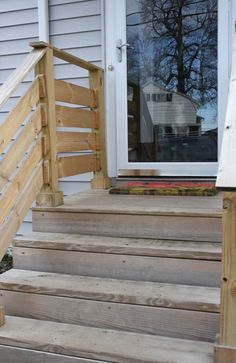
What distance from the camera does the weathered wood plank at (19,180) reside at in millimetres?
2117

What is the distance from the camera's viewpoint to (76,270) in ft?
7.39

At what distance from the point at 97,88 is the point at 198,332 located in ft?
6.84

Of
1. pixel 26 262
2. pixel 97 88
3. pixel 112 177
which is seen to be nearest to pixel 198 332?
pixel 26 262

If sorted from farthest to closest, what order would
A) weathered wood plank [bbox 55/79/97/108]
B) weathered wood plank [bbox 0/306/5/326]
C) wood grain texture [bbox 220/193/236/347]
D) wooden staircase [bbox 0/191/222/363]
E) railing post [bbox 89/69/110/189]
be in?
railing post [bbox 89/69/110/189] → weathered wood plank [bbox 55/79/97/108] → weathered wood plank [bbox 0/306/5/326] → wooden staircase [bbox 0/191/222/363] → wood grain texture [bbox 220/193/236/347]

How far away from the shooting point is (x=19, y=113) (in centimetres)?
223

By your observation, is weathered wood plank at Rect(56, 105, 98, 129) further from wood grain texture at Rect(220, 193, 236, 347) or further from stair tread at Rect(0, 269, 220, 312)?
wood grain texture at Rect(220, 193, 236, 347)

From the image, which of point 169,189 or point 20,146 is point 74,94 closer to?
point 20,146

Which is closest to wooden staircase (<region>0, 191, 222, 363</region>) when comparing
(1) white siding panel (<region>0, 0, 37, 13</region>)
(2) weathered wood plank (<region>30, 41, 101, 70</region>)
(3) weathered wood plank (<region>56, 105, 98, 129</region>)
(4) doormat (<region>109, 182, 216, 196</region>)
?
(4) doormat (<region>109, 182, 216, 196</region>)

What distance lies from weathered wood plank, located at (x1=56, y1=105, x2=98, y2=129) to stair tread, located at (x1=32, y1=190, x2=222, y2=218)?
1.69ft

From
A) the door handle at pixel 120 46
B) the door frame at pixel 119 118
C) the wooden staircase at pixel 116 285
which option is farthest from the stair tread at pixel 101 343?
the door handle at pixel 120 46

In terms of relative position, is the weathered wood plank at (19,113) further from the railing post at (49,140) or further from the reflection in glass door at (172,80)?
the reflection in glass door at (172,80)

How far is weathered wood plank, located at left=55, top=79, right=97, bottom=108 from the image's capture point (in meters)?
2.69

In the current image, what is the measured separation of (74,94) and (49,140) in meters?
0.51

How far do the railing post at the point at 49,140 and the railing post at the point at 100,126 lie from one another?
757 mm
